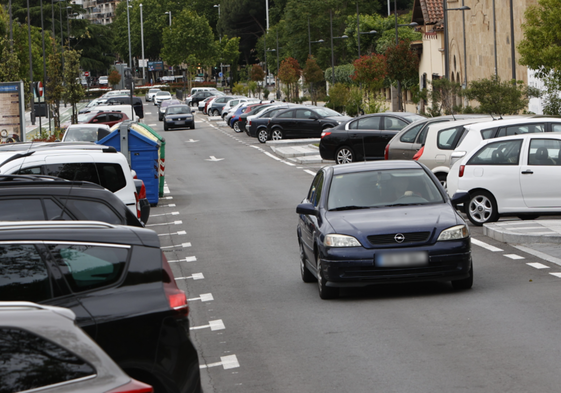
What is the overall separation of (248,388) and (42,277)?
7.83 ft

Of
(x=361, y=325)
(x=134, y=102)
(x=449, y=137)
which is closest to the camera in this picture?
(x=361, y=325)

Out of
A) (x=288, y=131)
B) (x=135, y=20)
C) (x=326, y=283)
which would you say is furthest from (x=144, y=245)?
(x=135, y=20)

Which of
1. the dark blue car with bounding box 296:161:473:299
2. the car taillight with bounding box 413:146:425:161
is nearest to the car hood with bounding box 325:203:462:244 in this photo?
the dark blue car with bounding box 296:161:473:299

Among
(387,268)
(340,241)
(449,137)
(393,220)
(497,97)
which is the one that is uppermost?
(497,97)

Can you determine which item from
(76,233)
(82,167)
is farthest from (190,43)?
(76,233)

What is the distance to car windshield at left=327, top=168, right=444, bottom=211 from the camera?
434 inches

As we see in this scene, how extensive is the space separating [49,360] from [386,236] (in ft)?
22.9

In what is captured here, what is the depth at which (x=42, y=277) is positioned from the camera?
5.15 m

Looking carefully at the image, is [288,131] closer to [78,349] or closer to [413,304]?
[413,304]

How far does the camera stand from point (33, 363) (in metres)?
3.30

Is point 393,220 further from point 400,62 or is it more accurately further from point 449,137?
point 400,62

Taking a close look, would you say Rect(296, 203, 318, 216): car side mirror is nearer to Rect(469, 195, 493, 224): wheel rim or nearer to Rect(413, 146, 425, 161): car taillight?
Rect(469, 195, 493, 224): wheel rim

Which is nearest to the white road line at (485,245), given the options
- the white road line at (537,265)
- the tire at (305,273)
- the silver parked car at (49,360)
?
the white road line at (537,265)

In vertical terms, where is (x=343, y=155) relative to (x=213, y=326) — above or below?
above
